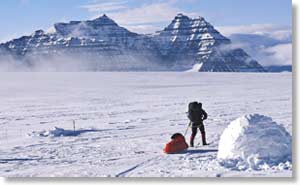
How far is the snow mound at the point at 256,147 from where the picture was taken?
17.8ft

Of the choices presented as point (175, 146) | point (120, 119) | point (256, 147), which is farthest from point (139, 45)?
point (256, 147)

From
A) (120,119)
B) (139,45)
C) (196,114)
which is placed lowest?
(120,119)

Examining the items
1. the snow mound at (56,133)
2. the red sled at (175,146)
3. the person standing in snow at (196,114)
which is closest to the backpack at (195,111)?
the person standing in snow at (196,114)

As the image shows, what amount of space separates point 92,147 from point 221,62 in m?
33.1

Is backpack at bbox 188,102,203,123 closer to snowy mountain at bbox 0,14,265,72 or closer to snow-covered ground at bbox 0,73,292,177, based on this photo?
snow-covered ground at bbox 0,73,292,177

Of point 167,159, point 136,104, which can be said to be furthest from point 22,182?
point 136,104

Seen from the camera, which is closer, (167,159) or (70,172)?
(70,172)

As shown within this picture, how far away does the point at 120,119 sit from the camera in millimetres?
9914

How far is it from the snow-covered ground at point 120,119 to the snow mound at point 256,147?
0.36 ft

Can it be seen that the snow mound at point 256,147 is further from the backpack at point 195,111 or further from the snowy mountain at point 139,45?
the snowy mountain at point 139,45

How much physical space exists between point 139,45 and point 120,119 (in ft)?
39.7

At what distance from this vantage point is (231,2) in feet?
21.1

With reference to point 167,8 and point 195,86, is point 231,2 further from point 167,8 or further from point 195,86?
point 195,86

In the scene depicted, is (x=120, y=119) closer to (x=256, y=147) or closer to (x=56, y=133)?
(x=56, y=133)
